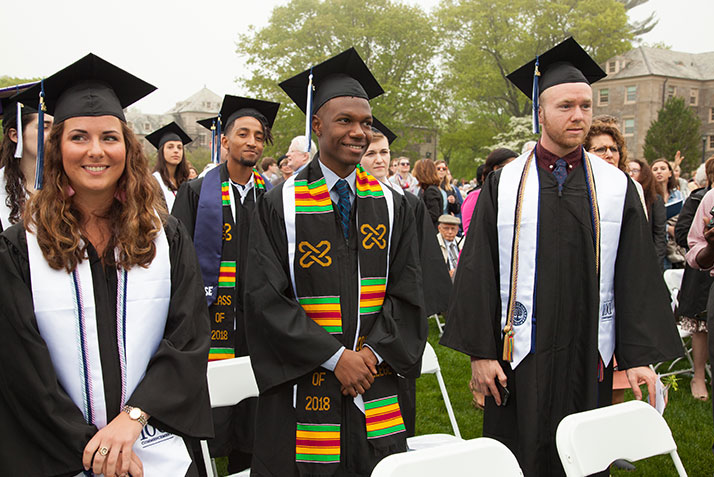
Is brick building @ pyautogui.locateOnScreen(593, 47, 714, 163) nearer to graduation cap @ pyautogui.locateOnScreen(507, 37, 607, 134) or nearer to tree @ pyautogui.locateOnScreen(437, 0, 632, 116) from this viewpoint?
tree @ pyautogui.locateOnScreen(437, 0, 632, 116)

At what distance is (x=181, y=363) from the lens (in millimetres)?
2014

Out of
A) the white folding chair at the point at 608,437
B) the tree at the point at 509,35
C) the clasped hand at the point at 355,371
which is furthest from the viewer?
the tree at the point at 509,35

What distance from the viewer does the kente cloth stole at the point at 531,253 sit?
265 cm

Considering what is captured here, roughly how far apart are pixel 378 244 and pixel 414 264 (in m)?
0.21

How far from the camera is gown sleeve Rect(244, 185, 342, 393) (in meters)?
2.30

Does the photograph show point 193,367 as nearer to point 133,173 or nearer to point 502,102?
point 133,173

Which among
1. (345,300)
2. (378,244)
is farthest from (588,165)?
(345,300)

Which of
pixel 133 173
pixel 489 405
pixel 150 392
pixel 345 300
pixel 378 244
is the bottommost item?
pixel 489 405

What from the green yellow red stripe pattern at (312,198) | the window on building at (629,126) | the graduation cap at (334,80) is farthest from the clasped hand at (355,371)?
the window on building at (629,126)

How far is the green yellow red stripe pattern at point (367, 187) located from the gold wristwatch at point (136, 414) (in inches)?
48.2

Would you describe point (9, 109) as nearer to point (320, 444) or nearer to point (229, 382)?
point (229, 382)

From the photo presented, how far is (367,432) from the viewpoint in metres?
2.38

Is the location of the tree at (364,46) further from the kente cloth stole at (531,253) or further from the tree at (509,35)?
the kente cloth stole at (531,253)

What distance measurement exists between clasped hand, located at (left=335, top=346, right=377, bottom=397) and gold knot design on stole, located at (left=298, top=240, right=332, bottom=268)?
15.0 inches
